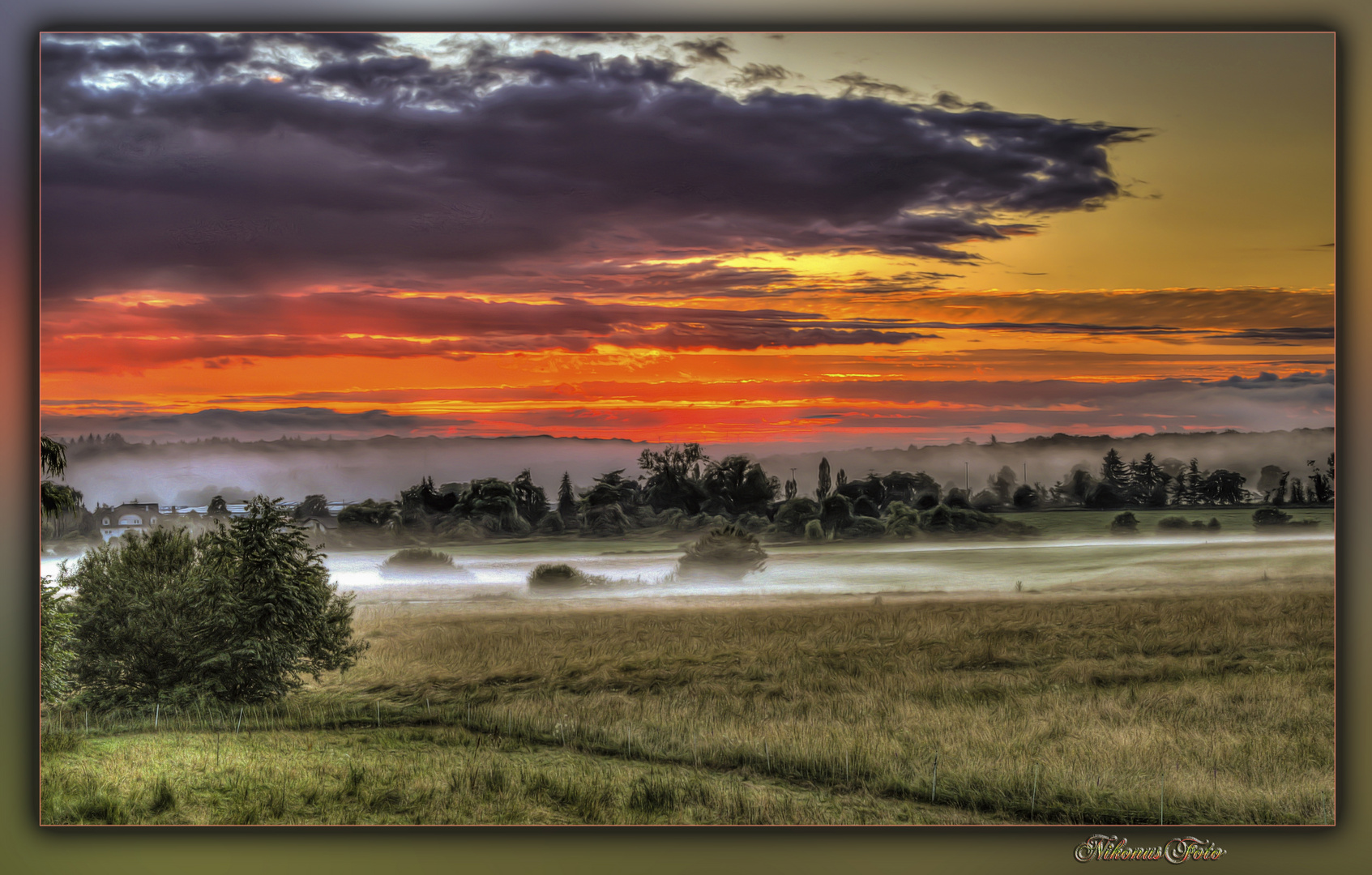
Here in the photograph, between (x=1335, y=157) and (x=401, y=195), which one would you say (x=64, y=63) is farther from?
(x=1335, y=157)

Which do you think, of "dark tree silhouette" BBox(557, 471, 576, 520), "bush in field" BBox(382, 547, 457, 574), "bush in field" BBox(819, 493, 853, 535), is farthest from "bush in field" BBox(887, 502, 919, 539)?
"bush in field" BBox(382, 547, 457, 574)

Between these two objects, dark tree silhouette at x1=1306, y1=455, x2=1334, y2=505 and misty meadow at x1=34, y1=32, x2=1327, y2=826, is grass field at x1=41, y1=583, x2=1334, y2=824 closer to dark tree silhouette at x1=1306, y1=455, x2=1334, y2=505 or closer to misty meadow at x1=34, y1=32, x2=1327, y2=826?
misty meadow at x1=34, y1=32, x2=1327, y2=826

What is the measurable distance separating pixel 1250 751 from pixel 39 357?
22.0ft

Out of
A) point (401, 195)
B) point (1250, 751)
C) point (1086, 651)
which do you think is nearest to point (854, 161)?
point (401, 195)

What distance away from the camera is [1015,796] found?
432 cm

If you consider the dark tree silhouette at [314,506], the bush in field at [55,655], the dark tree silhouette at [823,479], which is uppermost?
the dark tree silhouette at [823,479]

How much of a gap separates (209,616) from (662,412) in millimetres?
2670

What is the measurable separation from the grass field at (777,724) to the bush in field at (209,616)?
0.16m

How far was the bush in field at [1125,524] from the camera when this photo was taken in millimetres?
4504

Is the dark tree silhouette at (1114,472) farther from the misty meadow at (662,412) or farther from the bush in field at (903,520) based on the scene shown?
the bush in field at (903,520)

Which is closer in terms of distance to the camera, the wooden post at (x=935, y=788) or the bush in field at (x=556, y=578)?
the wooden post at (x=935, y=788)

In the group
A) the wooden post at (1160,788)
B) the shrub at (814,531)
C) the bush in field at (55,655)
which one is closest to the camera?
the wooden post at (1160,788)

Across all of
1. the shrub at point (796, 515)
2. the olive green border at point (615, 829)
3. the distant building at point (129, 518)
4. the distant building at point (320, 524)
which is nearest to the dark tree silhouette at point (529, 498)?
the distant building at point (320, 524)

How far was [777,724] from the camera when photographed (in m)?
4.45
